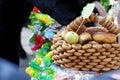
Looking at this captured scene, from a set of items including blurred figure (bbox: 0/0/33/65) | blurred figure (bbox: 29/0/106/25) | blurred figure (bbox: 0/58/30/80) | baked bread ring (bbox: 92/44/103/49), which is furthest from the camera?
blurred figure (bbox: 0/0/33/65)

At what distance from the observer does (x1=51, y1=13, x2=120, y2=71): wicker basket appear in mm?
1188

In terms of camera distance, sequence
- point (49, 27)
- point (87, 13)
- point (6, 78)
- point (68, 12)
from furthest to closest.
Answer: point (49, 27)
point (68, 12)
point (87, 13)
point (6, 78)

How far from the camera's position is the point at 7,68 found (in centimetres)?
71

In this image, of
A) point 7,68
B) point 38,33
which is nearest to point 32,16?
point 38,33

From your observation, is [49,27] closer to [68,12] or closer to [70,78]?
[68,12]

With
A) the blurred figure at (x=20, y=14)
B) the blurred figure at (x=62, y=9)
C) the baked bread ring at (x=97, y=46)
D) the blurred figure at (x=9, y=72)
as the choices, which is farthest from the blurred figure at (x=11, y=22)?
the blurred figure at (x=9, y=72)

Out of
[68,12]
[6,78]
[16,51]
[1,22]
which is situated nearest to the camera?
[6,78]

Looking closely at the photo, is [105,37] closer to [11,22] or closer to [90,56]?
[90,56]

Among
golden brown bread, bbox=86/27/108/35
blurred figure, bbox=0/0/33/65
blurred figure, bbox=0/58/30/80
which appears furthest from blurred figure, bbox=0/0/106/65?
blurred figure, bbox=0/58/30/80

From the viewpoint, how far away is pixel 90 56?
1189 mm

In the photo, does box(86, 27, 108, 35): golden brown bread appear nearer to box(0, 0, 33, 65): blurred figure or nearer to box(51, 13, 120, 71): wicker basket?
box(51, 13, 120, 71): wicker basket

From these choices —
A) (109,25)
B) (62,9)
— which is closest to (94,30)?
(109,25)

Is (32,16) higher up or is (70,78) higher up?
(32,16)

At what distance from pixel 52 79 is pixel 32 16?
0.68 metres
